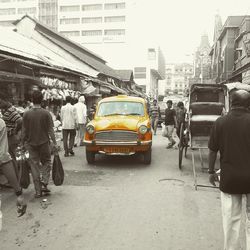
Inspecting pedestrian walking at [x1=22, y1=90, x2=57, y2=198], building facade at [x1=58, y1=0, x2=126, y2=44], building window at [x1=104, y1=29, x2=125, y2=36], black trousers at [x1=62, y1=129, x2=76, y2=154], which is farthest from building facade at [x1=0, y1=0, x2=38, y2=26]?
pedestrian walking at [x1=22, y1=90, x2=57, y2=198]

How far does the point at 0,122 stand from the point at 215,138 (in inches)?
101

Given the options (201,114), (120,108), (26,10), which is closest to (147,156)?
(120,108)

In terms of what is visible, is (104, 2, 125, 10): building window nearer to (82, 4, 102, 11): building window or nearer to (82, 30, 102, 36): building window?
(82, 4, 102, 11): building window

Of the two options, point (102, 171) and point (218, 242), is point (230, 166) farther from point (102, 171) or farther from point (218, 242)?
point (102, 171)

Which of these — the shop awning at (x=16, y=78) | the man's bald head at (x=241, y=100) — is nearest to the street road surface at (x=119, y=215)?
the man's bald head at (x=241, y=100)

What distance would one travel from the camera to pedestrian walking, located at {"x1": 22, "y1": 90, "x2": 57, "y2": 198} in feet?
22.6

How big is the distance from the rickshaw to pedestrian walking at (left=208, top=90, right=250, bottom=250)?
14.9 feet

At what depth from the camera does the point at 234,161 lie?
3865mm

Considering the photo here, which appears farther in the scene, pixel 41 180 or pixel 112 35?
pixel 112 35

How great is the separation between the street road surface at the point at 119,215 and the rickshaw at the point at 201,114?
130 centimetres

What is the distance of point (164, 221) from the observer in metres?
5.68

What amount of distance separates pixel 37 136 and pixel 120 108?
5.34m

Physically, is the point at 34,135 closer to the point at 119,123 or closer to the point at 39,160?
the point at 39,160

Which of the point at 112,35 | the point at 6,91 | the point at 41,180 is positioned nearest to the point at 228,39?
the point at 6,91
